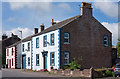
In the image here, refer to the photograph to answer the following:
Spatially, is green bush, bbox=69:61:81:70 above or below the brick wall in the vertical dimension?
below

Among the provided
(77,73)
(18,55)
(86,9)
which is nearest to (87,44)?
(86,9)

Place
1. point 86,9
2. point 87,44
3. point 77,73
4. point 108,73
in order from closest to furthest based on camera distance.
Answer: point 108,73 < point 77,73 < point 87,44 < point 86,9

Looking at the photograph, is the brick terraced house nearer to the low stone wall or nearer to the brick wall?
the brick wall

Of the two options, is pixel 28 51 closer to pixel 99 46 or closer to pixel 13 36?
pixel 99 46

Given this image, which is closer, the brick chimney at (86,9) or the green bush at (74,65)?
the green bush at (74,65)

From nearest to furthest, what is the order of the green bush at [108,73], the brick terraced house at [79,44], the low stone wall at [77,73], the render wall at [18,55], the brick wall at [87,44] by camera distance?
the low stone wall at [77,73], the green bush at [108,73], the brick terraced house at [79,44], the brick wall at [87,44], the render wall at [18,55]

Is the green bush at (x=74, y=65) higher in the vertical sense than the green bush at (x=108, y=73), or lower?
higher

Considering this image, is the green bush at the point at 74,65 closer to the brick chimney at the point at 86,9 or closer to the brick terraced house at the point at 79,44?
the brick terraced house at the point at 79,44

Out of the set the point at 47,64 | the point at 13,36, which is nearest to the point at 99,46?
the point at 47,64

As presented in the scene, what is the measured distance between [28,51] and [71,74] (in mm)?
20041

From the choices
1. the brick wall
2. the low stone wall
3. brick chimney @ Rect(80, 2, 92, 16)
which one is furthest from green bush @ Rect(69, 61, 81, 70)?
brick chimney @ Rect(80, 2, 92, 16)

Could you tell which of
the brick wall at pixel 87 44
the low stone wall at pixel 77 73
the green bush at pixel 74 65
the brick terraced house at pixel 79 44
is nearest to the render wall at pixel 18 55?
the brick terraced house at pixel 79 44

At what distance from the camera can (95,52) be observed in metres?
31.6

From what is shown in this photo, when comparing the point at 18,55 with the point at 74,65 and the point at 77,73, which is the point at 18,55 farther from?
the point at 77,73
